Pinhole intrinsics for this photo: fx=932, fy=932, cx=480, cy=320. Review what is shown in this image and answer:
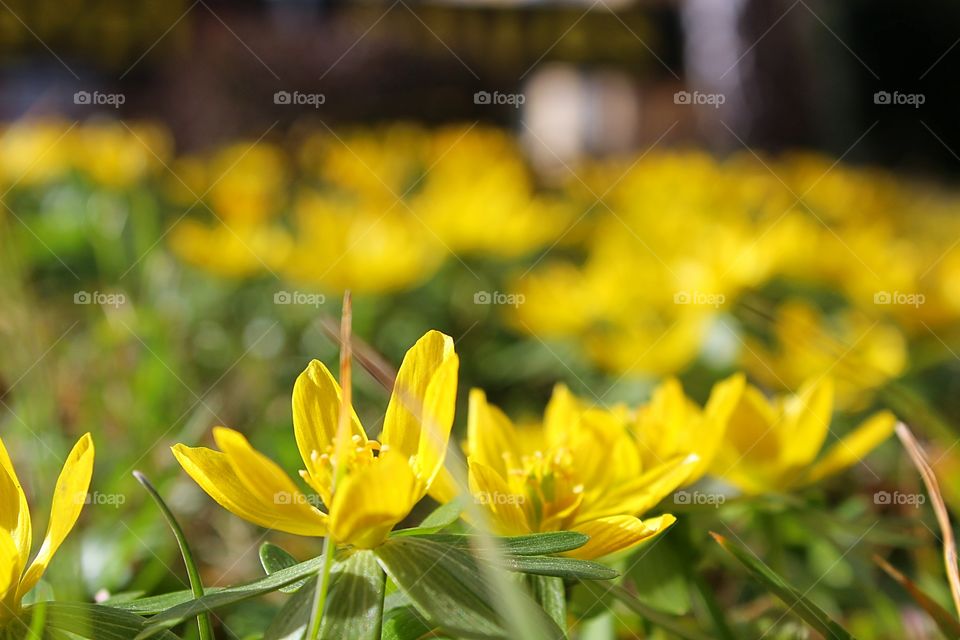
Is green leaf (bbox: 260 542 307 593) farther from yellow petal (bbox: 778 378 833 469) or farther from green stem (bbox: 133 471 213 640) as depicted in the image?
yellow petal (bbox: 778 378 833 469)

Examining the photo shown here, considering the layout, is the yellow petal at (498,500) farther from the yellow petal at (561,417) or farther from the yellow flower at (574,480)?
the yellow petal at (561,417)

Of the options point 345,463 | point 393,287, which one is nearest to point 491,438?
point 345,463

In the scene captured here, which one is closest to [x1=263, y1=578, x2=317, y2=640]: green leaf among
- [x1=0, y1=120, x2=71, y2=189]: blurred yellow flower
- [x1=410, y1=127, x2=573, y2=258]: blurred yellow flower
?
Answer: [x1=410, y1=127, x2=573, y2=258]: blurred yellow flower

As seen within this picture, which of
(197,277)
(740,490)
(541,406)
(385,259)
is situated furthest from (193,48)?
(740,490)

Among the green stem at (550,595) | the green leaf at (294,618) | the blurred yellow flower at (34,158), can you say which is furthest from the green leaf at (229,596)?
the blurred yellow flower at (34,158)

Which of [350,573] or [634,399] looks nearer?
[350,573]

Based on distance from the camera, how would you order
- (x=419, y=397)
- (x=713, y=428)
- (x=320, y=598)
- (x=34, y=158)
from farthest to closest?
(x=34, y=158) → (x=713, y=428) → (x=419, y=397) → (x=320, y=598)

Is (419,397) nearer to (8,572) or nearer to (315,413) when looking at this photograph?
(315,413)

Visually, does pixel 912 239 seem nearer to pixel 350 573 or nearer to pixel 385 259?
pixel 385 259
